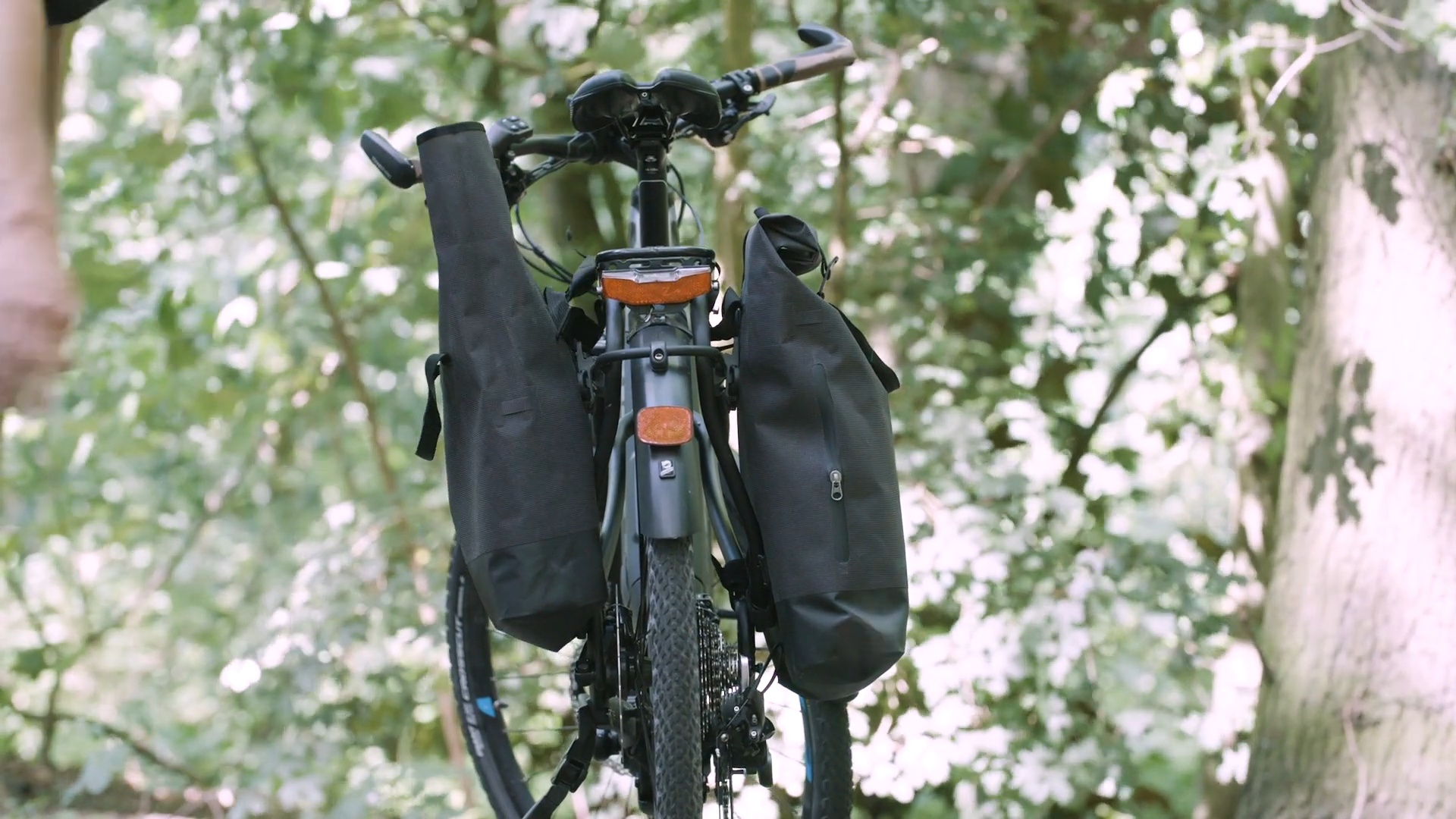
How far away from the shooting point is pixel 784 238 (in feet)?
6.36

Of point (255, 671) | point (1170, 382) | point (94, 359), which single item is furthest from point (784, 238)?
point (94, 359)

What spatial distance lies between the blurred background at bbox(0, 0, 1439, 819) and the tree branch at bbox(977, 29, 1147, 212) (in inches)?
1.1

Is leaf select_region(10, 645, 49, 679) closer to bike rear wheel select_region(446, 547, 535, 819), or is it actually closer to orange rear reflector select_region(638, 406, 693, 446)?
bike rear wheel select_region(446, 547, 535, 819)

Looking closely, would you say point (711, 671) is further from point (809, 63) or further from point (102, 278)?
point (102, 278)

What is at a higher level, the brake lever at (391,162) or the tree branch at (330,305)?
the brake lever at (391,162)

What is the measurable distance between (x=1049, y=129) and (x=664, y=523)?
314 cm

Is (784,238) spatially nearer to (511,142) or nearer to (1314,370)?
(511,142)

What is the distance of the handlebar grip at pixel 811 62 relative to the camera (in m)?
2.35

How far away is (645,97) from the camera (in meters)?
2.07

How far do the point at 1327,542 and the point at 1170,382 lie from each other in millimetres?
1644

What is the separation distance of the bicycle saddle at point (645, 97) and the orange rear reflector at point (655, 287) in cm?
30

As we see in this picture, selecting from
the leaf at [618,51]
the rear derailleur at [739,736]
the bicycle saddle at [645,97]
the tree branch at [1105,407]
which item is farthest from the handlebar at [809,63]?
the tree branch at [1105,407]

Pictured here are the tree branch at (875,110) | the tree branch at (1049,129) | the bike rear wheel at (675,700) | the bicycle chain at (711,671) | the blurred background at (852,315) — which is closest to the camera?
the bike rear wheel at (675,700)

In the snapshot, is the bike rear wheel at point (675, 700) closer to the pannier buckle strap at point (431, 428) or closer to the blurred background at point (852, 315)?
the pannier buckle strap at point (431, 428)
